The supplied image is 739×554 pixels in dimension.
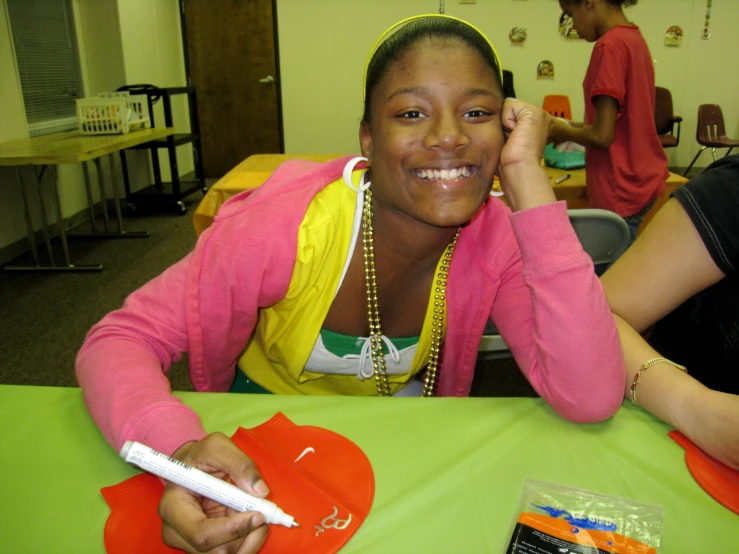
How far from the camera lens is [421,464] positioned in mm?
762

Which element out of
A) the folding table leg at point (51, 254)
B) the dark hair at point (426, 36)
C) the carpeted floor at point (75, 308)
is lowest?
the carpeted floor at point (75, 308)

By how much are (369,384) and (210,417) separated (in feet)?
1.48

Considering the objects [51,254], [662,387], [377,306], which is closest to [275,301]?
[377,306]

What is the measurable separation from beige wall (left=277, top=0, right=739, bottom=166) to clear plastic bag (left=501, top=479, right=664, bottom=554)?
571cm

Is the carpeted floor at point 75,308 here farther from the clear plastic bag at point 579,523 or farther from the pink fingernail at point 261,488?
the pink fingernail at point 261,488

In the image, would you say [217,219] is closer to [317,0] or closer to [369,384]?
[369,384]

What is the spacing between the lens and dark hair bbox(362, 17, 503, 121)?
3.20ft

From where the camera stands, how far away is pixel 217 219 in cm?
102

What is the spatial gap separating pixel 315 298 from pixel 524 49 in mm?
6012

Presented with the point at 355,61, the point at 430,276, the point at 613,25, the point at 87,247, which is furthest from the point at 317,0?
the point at 430,276

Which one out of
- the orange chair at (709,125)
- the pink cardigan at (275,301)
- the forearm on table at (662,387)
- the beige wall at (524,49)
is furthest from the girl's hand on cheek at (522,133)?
the orange chair at (709,125)

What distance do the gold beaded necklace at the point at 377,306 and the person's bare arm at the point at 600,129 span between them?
125 cm

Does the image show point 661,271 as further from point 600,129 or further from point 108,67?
point 108,67

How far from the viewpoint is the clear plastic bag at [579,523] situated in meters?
0.63
